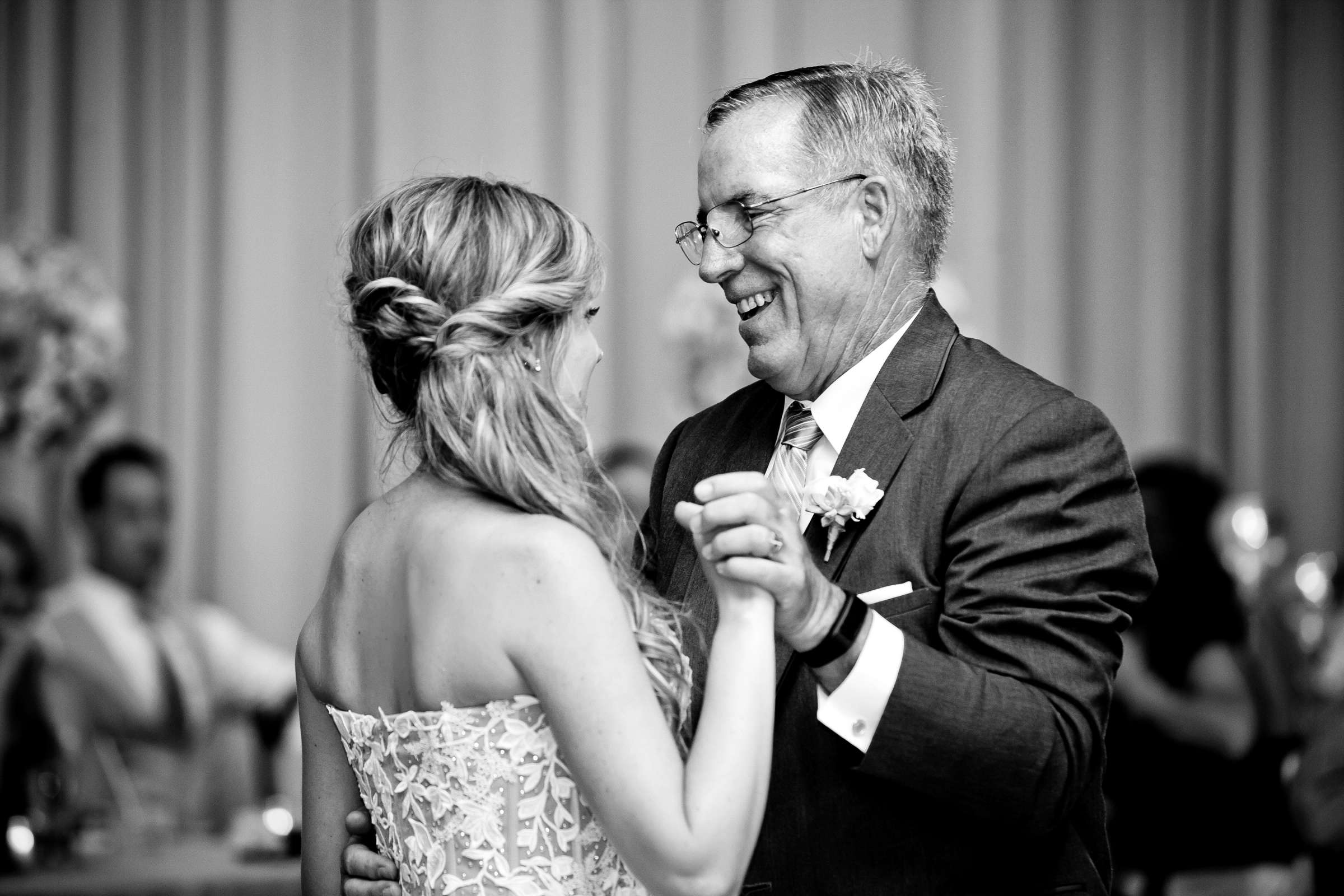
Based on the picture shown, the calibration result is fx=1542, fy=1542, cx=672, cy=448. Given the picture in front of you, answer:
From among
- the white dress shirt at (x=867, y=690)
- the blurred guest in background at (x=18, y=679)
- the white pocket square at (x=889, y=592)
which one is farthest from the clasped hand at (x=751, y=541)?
the blurred guest in background at (x=18, y=679)

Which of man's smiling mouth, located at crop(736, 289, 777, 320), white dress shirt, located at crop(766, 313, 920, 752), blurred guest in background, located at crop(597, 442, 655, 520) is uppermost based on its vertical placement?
man's smiling mouth, located at crop(736, 289, 777, 320)

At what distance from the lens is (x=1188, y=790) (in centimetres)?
420

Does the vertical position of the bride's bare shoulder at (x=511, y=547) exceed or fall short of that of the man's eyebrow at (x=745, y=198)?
it falls short

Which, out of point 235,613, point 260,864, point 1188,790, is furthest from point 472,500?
point 235,613

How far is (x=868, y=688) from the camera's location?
1.87m

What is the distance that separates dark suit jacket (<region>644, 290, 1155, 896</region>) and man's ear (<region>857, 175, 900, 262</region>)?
23 centimetres

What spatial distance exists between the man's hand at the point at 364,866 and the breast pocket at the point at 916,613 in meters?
0.71

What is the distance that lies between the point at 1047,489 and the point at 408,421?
2.71ft

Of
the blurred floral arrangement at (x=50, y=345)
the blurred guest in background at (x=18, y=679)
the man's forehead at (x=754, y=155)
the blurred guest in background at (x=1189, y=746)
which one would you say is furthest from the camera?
the blurred floral arrangement at (x=50, y=345)

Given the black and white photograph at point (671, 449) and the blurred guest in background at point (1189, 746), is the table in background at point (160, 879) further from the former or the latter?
the blurred guest in background at point (1189, 746)

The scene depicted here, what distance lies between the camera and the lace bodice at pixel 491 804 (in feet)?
5.89

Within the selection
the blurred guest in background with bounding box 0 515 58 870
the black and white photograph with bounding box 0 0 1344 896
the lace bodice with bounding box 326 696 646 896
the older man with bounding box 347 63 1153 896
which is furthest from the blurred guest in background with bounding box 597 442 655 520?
the lace bodice with bounding box 326 696 646 896

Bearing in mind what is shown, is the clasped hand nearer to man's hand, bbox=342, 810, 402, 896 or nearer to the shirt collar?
the shirt collar

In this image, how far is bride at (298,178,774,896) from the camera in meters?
1.72
